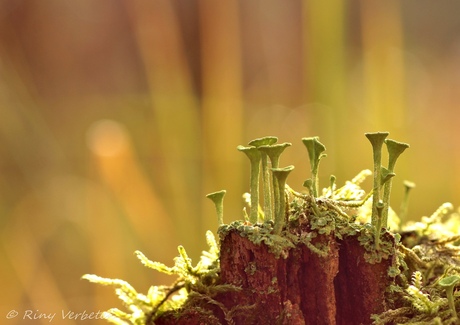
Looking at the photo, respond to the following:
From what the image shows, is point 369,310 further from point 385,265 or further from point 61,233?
point 61,233

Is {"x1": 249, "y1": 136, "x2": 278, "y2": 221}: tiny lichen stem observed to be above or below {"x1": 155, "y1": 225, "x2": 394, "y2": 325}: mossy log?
above

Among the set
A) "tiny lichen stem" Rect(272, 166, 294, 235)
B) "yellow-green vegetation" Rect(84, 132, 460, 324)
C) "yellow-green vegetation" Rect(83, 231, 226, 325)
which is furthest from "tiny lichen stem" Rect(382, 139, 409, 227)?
"yellow-green vegetation" Rect(83, 231, 226, 325)

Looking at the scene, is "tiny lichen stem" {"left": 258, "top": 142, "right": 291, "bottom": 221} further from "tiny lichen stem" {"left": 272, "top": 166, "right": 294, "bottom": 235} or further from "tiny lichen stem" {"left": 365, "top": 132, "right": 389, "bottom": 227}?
"tiny lichen stem" {"left": 365, "top": 132, "right": 389, "bottom": 227}

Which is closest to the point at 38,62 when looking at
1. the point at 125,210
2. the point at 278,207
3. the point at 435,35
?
the point at 125,210

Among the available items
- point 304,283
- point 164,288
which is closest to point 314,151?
point 304,283

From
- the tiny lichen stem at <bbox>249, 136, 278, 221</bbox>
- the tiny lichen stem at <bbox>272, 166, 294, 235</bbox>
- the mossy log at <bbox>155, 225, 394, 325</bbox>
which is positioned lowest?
the mossy log at <bbox>155, 225, 394, 325</bbox>

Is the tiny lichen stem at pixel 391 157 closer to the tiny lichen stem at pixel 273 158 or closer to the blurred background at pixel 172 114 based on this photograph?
the tiny lichen stem at pixel 273 158
